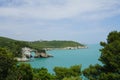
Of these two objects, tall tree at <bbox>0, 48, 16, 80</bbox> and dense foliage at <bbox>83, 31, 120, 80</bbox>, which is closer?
dense foliage at <bbox>83, 31, 120, 80</bbox>

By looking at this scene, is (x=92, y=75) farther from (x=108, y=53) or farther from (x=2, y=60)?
(x=2, y=60)

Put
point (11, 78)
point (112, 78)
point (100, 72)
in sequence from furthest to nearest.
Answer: point (11, 78), point (100, 72), point (112, 78)

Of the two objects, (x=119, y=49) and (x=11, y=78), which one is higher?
(x=119, y=49)

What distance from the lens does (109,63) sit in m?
25.9

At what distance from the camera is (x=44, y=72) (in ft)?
122

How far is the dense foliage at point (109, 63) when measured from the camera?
996 inches

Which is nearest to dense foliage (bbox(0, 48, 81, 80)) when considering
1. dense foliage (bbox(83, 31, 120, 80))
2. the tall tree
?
the tall tree

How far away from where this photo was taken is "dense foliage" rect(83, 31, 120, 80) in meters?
25.3

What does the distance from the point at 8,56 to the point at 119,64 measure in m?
15.3

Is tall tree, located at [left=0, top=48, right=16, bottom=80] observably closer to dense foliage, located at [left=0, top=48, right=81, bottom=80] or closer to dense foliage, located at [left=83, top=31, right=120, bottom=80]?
dense foliage, located at [left=0, top=48, right=81, bottom=80]

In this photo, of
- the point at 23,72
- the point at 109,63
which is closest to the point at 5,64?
the point at 23,72

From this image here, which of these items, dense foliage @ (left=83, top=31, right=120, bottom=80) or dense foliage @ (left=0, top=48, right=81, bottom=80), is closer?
dense foliage @ (left=83, top=31, right=120, bottom=80)

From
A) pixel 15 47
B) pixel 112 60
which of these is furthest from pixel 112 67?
pixel 15 47

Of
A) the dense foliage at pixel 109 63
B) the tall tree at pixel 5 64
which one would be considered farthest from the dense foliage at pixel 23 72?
the dense foliage at pixel 109 63
